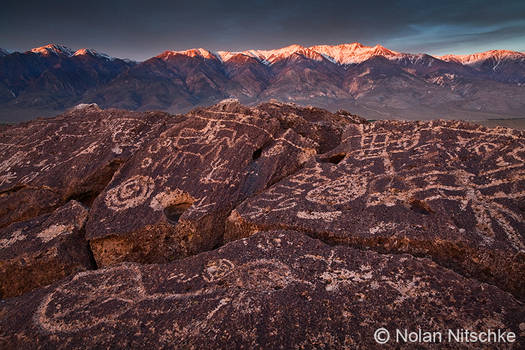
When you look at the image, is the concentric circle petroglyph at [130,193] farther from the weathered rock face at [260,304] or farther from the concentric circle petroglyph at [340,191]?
the concentric circle petroglyph at [340,191]

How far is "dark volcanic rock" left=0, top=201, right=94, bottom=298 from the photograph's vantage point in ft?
14.4

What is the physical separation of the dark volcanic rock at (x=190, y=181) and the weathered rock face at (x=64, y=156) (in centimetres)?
79

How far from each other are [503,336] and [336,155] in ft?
14.0

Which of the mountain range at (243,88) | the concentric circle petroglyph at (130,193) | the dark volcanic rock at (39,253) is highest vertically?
the mountain range at (243,88)

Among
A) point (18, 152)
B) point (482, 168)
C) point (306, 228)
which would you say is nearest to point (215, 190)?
point (306, 228)

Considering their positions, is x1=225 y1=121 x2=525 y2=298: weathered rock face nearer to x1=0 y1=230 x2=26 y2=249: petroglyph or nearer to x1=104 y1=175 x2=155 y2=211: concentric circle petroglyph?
x1=104 y1=175 x2=155 y2=211: concentric circle petroglyph

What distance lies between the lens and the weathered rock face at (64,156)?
242 inches

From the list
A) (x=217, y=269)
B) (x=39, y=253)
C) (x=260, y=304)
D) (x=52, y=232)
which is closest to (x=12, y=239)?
(x=52, y=232)

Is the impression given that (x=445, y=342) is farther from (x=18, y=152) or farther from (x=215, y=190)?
(x=18, y=152)

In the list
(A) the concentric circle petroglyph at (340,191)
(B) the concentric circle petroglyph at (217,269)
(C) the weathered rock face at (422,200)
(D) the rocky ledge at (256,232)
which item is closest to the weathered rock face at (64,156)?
(D) the rocky ledge at (256,232)

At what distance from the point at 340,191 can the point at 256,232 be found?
5.35ft

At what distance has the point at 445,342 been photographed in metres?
Result: 2.34

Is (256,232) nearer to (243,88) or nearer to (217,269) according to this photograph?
(217,269)

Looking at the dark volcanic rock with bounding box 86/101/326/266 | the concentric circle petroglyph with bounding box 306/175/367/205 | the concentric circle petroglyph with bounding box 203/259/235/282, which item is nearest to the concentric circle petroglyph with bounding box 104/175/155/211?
the dark volcanic rock with bounding box 86/101/326/266
